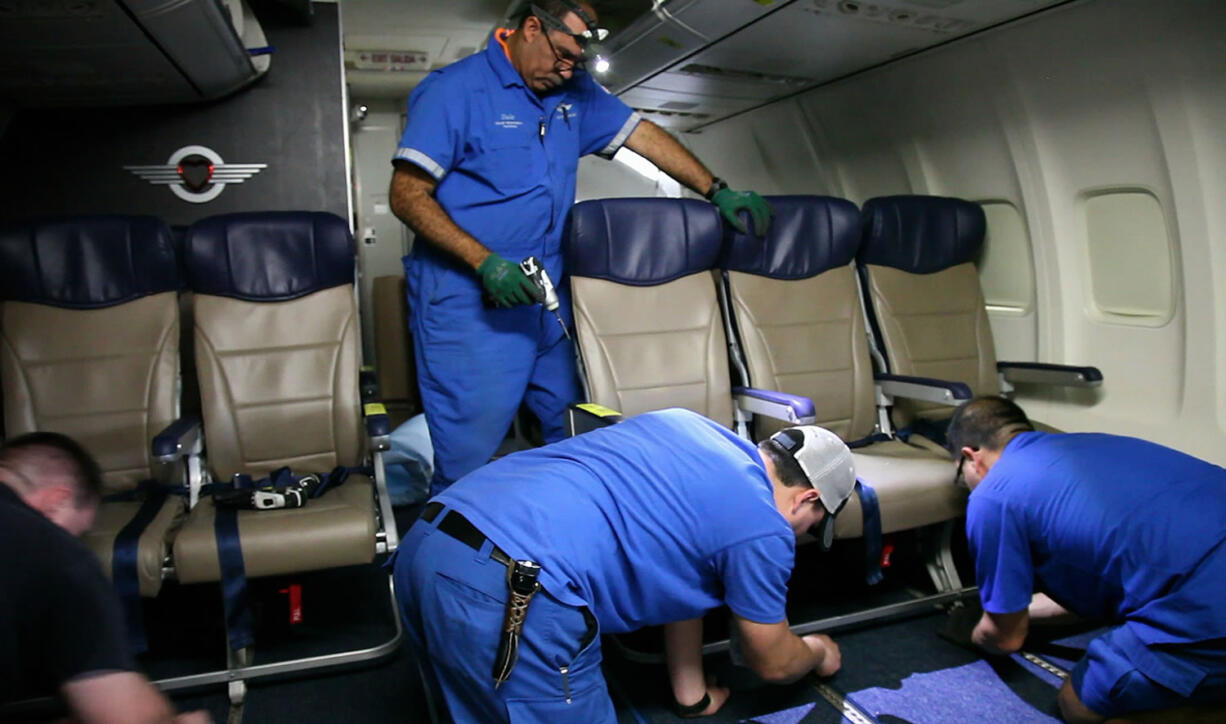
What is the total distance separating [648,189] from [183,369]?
5.14 m

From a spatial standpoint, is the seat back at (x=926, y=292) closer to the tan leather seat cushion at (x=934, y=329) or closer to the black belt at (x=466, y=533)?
Answer: the tan leather seat cushion at (x=934, y=329)

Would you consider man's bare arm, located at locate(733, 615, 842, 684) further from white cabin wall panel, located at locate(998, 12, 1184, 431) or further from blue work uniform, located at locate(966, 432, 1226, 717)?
white cabin wall panel, located at locate(998, 12, 1184, 431)

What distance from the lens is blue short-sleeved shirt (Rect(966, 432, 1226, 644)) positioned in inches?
82.8

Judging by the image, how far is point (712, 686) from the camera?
8.90ft

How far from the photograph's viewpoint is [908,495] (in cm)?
301

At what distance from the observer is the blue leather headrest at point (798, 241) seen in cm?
Result: 374

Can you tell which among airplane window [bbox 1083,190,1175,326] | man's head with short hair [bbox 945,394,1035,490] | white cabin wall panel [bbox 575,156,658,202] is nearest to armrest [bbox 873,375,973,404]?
man's head with short hair [bbox 945,394,1035,490]

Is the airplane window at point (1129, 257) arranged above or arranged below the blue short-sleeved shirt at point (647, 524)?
above

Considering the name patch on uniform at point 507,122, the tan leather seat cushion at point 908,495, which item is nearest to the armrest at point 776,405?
the tan leather seat cushion at point 908,495

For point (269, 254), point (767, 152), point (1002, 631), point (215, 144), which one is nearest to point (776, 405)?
point (1002, 631)

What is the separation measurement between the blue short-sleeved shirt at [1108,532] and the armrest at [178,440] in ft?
8.82

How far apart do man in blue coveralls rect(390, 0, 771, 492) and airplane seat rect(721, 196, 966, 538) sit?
2.90ft

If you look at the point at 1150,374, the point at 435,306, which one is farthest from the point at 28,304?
the point at 1150,374

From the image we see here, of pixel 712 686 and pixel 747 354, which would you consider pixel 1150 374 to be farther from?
pixel 712 686
